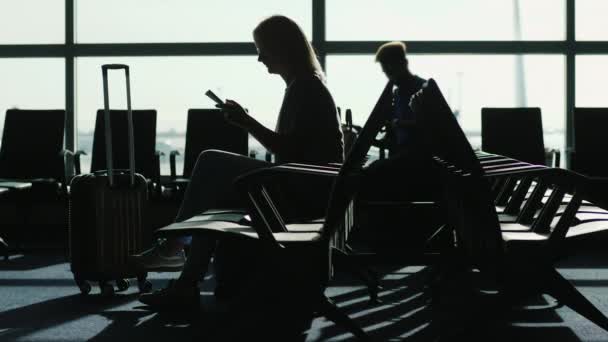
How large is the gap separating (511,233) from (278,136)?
80 centimetres

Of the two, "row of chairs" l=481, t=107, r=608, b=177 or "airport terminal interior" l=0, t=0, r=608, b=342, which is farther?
"row of chairs" l=481, t=107, r=608, b=177

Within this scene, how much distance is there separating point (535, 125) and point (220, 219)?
3266mm

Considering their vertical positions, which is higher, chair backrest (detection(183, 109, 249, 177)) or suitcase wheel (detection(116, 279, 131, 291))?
chair backrest (detection(183, 109, 249, 177))

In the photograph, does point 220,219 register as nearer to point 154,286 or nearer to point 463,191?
point 463,191

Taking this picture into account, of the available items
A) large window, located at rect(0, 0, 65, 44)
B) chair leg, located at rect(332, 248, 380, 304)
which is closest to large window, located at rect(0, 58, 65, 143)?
large window, located at rect(0, 0, 65, 44)

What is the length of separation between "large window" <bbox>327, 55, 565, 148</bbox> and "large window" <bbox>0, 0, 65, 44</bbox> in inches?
83.4

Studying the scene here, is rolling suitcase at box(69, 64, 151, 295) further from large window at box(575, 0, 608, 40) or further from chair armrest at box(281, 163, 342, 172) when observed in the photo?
large window at box(575, 0, 608, 40)

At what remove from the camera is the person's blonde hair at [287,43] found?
2510 mm

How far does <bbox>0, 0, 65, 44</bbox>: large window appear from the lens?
561cm

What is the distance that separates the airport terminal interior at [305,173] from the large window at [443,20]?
0.05ft

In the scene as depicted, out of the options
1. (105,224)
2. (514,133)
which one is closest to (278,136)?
(105,224)

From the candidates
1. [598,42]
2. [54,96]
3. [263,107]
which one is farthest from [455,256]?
[54,96]

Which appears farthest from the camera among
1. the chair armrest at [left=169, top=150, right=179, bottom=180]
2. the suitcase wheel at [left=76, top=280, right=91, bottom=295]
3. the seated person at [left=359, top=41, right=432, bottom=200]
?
the chair armrest at [left=169, top=150, right=179, bottom=180]

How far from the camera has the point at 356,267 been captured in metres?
3.03
